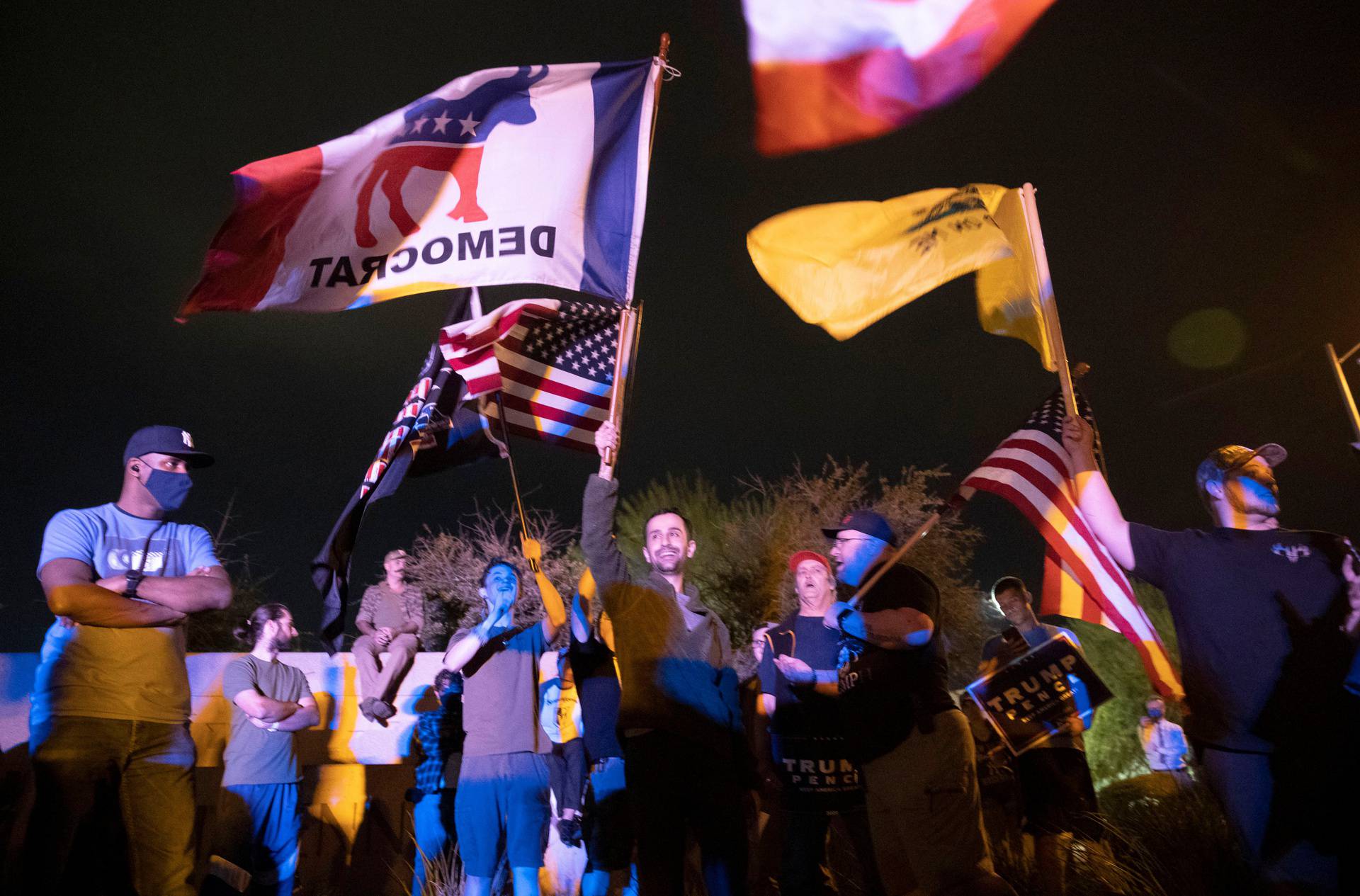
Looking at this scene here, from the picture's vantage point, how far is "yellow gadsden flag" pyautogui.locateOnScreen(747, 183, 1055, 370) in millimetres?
5500

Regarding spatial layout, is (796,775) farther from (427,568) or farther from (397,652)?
(427,568)

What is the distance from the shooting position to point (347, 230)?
20.8 ft

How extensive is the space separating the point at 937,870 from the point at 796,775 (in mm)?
1109

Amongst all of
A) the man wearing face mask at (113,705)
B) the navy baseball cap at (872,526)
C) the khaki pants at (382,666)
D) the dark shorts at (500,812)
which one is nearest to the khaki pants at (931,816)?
the navy baseball cap at (872,526)

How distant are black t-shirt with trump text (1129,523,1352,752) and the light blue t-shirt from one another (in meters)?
4.22

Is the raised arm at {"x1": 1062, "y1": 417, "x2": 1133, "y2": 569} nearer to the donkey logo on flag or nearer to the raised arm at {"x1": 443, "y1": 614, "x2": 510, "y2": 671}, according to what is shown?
the raised arm at {"x1": 443, "y1": 614, "x2": 510, "y2": 671}

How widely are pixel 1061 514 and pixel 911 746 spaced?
1694 millimetres

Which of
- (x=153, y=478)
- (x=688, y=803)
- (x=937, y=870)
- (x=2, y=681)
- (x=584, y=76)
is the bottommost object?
(x=937, y=870)

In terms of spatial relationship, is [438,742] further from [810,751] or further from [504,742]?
[810,751]

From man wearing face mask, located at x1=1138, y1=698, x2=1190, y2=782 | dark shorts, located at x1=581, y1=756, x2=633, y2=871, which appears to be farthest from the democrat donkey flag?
man wearing face mask, located at x1=1138, y1=698, x2=1190, y2=782

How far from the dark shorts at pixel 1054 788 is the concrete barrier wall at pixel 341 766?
441 centimetres

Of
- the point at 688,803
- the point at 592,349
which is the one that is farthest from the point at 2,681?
the point at 688,803

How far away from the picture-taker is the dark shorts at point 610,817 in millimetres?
5363

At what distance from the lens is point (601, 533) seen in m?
4.60
